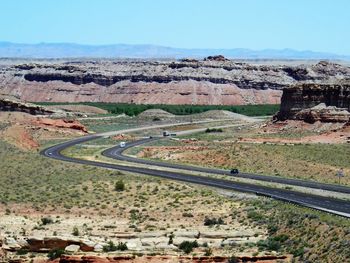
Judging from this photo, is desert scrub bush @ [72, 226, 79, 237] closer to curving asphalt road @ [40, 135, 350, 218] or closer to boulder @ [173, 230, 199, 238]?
boulder @ [173, 230, 199, 238]

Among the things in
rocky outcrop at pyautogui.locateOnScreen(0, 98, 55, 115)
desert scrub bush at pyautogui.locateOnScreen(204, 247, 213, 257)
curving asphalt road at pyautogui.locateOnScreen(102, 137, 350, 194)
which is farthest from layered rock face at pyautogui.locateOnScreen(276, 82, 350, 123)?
desert scrub bush at pyautogui.locateOnScreen(204, 247, 213, 257)

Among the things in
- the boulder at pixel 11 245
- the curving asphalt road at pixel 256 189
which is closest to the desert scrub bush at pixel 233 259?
the curving asphalt road at pixel 256 189

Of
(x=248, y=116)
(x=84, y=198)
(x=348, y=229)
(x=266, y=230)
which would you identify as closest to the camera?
(x=348, y=229)

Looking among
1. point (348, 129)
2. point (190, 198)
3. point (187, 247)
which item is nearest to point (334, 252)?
point (187, 247)

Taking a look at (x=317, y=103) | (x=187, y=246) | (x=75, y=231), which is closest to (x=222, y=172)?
(x=75, y=231)

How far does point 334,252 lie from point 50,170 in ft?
131

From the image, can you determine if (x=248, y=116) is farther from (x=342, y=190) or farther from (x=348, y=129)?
(x=342, y=190)

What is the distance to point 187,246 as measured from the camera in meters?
42.3

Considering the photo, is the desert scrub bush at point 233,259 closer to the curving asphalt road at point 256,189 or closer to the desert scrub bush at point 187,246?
the desert scrub bush at point 187,246

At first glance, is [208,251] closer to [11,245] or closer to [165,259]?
[165,259]

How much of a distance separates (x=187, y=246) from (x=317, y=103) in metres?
87.8

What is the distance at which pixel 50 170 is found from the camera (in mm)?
72938

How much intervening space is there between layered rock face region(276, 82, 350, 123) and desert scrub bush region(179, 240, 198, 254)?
77.5 m

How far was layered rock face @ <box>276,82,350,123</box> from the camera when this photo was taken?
121 m
